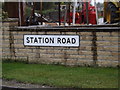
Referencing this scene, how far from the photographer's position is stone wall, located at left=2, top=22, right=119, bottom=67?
9320mm

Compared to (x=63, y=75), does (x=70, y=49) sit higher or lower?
higher

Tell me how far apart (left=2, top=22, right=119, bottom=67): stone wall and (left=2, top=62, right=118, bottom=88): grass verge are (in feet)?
1.19

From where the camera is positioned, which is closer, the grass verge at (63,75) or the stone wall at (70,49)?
the grass verge at (63,75)

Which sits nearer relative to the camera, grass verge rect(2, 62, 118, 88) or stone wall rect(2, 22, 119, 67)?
grass verge rect(2, 62, 118, 88)

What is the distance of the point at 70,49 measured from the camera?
32.1 ft

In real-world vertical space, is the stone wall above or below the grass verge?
above

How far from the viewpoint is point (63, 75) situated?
27.6 feet

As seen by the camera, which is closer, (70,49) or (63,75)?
(63,75)

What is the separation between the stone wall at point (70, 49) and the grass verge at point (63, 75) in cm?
36

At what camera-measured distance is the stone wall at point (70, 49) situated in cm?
932

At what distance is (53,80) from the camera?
25.7ft

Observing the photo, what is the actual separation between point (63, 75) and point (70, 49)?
5.00ft

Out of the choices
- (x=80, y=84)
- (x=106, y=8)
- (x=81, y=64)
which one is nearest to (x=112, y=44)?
(x=81, y=64)

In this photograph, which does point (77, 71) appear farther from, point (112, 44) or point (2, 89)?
point (2, 89)
